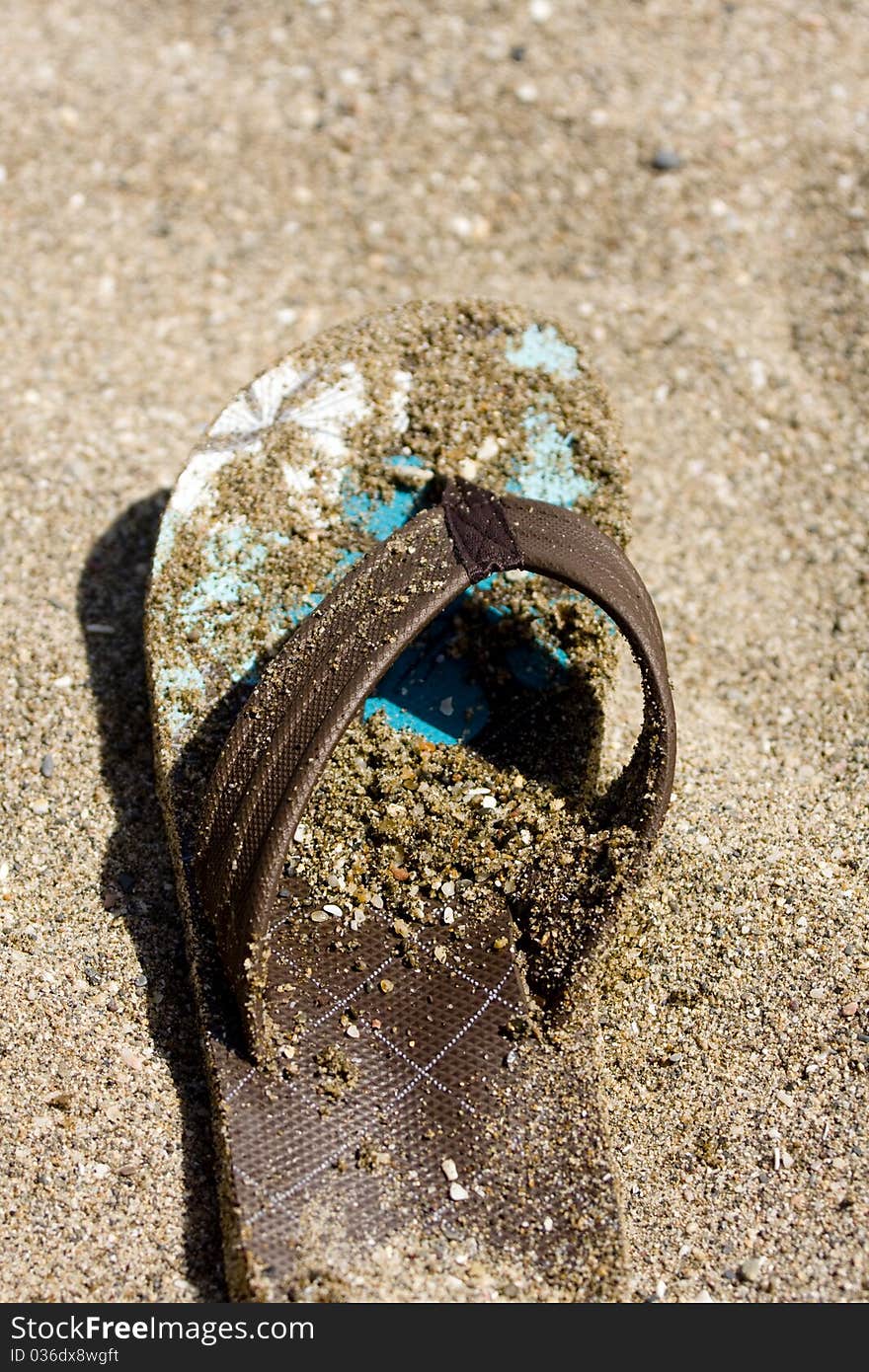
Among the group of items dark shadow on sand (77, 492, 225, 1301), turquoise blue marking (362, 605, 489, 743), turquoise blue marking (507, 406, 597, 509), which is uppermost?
turquoise blue marking (507, 406, 597, 509)

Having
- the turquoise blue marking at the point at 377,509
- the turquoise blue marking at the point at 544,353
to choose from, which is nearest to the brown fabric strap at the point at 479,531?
the turquoise blue marking at the point at 377,509

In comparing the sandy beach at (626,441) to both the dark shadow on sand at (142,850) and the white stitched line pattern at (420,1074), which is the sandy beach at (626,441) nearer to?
the dark shadow on sand at (142,850)

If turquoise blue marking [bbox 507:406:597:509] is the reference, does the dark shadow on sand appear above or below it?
below

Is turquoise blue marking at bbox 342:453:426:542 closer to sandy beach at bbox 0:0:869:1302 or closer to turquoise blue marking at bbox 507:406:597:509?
turquoise blue marking at bbox 507:406:597:509

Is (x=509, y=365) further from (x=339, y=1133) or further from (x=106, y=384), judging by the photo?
(x=339, y=1133)

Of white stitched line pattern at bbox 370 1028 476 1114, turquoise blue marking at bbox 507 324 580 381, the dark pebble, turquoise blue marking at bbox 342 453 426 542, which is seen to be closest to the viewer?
white stitched line pattern at bbox 370 1028 476 1114

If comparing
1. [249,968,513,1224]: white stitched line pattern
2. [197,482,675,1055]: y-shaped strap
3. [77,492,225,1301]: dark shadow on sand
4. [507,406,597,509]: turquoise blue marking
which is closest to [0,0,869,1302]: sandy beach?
[77,492,225,1301]: dark shadow on sand

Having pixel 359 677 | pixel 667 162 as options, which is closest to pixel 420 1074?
pixel 359 677
